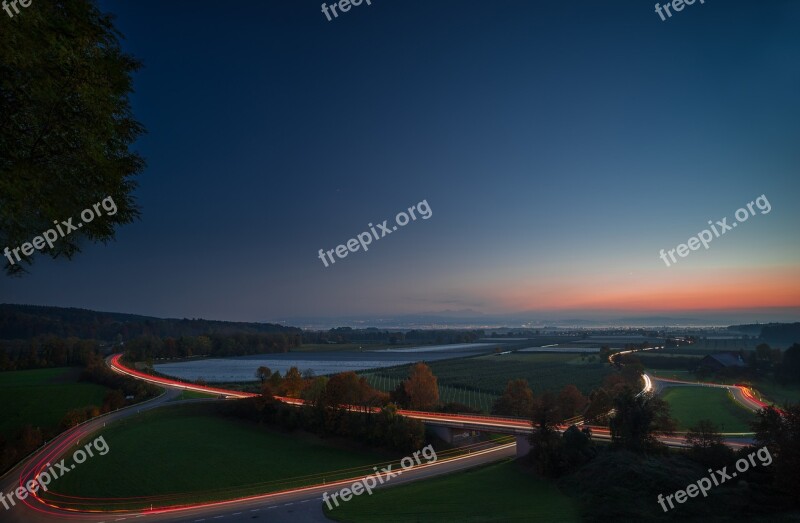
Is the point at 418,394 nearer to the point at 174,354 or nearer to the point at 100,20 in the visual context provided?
the point at 100,20

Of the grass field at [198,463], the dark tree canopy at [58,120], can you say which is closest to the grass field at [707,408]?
the grass field at [198,463]

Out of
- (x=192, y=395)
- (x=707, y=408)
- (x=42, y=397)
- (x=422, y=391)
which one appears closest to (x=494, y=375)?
(x=422, y=391)

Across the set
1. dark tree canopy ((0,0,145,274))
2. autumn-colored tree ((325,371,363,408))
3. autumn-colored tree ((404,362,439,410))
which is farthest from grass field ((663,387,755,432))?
dark tree canopy ((0,0,145,274))

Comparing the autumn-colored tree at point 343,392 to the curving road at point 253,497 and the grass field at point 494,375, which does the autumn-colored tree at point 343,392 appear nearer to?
the curving road at point 253,497

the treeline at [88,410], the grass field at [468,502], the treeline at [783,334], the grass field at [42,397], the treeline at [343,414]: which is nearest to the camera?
the grass field at [468,502]

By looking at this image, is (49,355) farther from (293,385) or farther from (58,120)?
(58,120)
